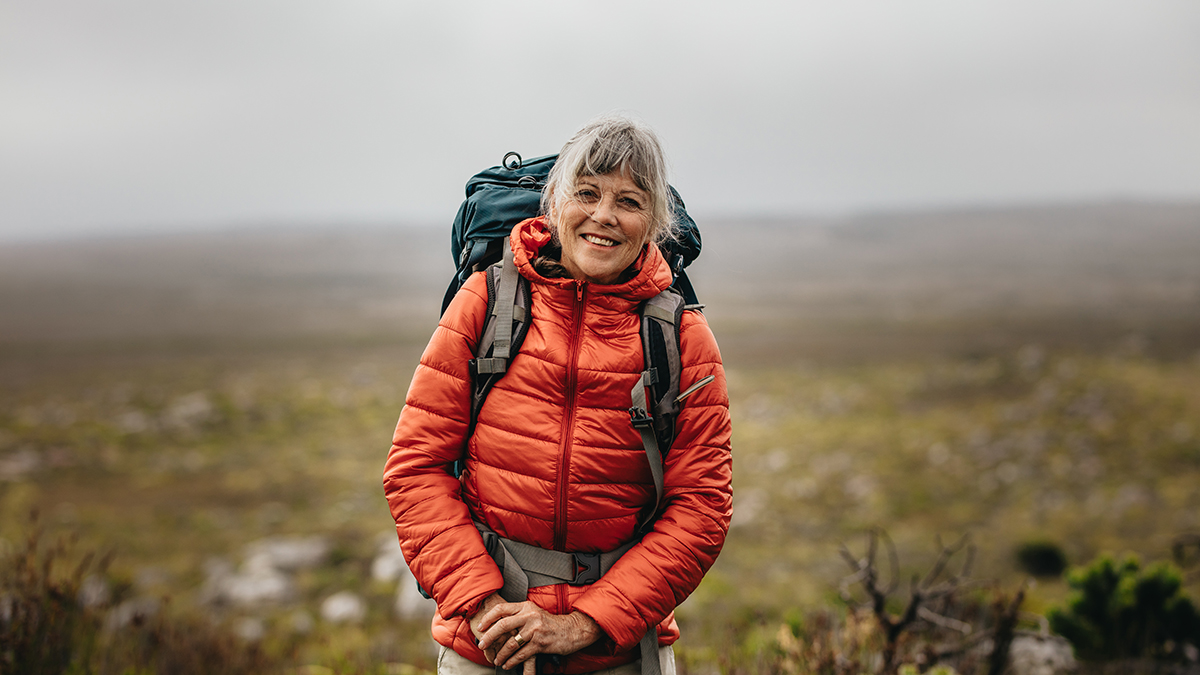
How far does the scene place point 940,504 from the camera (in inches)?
589

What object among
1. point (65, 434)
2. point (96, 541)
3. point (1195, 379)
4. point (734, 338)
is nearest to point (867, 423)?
point (1195, 379)

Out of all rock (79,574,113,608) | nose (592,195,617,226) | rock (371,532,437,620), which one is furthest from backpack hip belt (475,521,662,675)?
rock (371,532,437,620)

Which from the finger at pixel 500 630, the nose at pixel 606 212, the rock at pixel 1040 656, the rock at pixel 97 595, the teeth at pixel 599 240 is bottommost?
the rock at pixel 1040 656

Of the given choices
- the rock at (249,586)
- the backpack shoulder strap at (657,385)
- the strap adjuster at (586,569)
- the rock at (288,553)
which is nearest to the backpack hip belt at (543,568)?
the strap adjuster at (586,569)

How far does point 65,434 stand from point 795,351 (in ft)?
126

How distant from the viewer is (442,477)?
6.38 feet

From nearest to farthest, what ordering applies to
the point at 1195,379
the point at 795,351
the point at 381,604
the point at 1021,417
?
1. the point at 381,604
2. the point at 1021,417
3. the point at 1195,379
4. the point at 795,351

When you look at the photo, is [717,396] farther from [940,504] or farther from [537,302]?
[940,504]

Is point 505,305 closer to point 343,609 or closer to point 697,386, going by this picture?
point 697,386

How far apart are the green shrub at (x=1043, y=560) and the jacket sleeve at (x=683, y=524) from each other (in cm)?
1157

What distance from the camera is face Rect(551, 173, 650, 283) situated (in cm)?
192

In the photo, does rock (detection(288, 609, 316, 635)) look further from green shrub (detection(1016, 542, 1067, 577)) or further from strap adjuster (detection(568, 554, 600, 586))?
green shrub (detection(1016, 542, 1067, 577))

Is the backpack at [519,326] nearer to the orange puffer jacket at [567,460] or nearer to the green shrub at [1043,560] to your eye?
the orange puffer jacket at [567,460]

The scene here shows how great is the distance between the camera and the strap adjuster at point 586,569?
200cm
